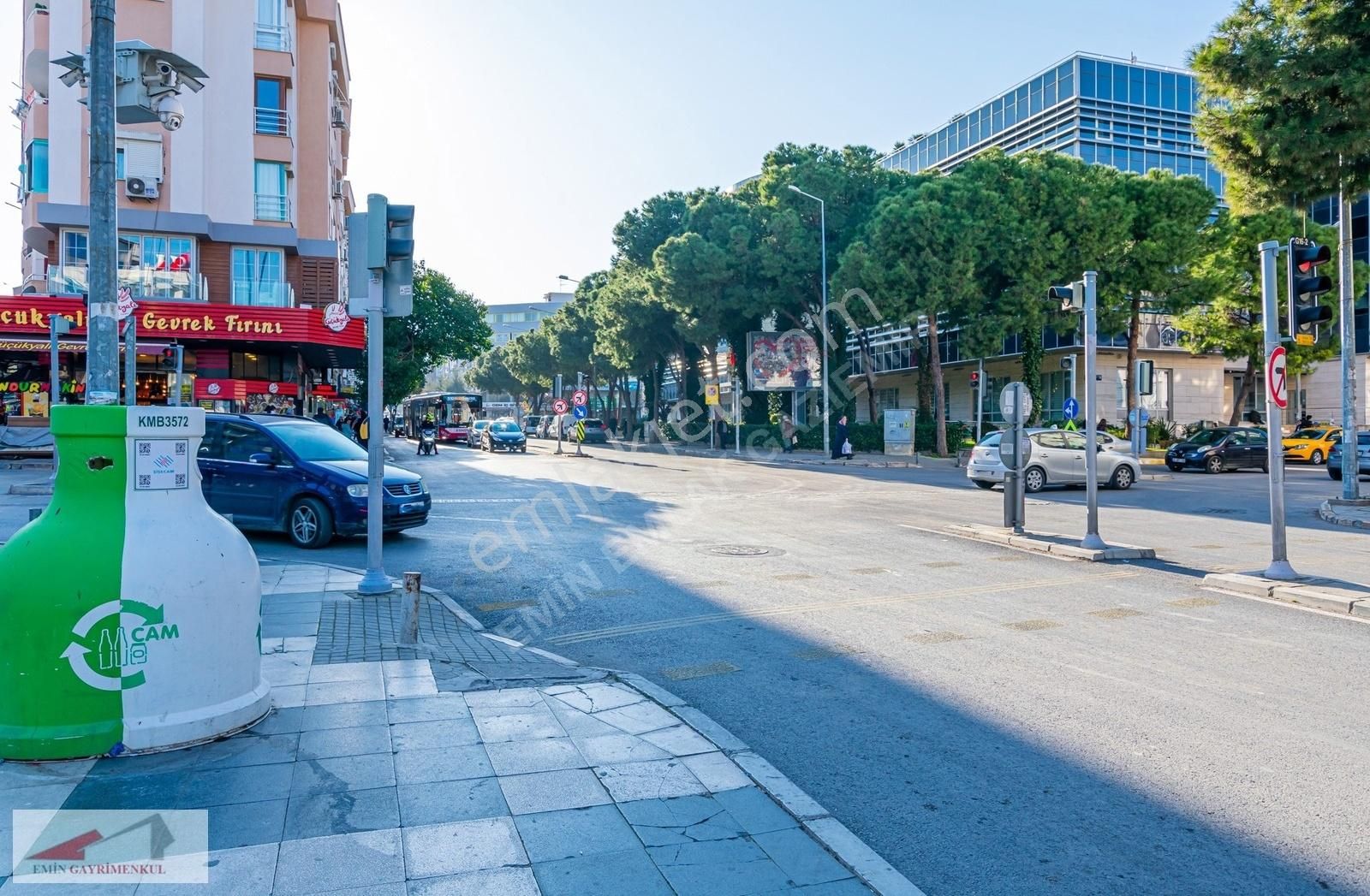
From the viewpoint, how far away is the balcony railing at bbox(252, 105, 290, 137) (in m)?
34.0

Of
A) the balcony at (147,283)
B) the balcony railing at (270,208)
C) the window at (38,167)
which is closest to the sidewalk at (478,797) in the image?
the balcony at (147,283)

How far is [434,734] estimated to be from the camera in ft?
16.3

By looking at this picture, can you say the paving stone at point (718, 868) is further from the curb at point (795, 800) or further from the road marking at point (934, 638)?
the road marking at point (934, 638)

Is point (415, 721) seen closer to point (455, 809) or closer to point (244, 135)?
point (455, 809)

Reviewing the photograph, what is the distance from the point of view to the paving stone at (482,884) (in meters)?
3.35

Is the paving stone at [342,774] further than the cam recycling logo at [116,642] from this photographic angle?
No

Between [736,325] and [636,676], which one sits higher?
[736,325]

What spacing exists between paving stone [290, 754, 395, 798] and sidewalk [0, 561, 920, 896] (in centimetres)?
1

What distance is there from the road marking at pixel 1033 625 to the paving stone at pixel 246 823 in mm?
5890

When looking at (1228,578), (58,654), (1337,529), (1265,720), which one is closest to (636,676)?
(58,654)

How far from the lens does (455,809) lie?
4.04 metres

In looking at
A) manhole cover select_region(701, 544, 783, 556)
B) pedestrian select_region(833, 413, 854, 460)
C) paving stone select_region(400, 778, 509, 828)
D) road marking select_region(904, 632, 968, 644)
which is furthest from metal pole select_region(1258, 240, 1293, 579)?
pedestrian select_region(833, 413, 854, 460)

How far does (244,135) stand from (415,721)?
3359cm

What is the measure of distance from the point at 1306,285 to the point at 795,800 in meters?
8.51
